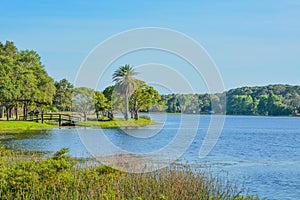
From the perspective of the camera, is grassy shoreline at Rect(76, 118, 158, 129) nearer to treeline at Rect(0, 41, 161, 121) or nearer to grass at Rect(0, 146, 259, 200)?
treeline at Rect(0, 41, 161, 121)

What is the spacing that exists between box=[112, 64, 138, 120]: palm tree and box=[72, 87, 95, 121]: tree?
716 cm

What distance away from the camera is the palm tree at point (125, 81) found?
212 ft

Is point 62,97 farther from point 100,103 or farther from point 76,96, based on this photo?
point 100,103

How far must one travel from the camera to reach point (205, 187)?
1331 cm

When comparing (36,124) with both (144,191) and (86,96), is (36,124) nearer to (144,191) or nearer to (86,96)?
(86,96)

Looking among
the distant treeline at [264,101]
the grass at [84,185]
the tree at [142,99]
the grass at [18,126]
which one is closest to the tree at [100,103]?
the tree at [142,99]

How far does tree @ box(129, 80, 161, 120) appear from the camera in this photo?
71.2 metres

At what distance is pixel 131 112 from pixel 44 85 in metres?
15.7

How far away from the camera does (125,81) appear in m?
65.2

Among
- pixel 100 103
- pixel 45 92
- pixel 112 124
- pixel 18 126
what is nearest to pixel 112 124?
pixel 112 124

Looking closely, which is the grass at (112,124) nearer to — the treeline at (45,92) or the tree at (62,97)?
the treeline at (45,92)

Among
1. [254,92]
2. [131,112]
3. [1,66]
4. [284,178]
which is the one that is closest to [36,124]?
[1,66]

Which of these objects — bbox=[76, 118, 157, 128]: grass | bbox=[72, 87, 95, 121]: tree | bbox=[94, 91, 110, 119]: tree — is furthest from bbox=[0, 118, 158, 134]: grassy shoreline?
bbox=[72, 87, 95, 121]: tree

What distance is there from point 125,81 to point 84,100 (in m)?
15.9
